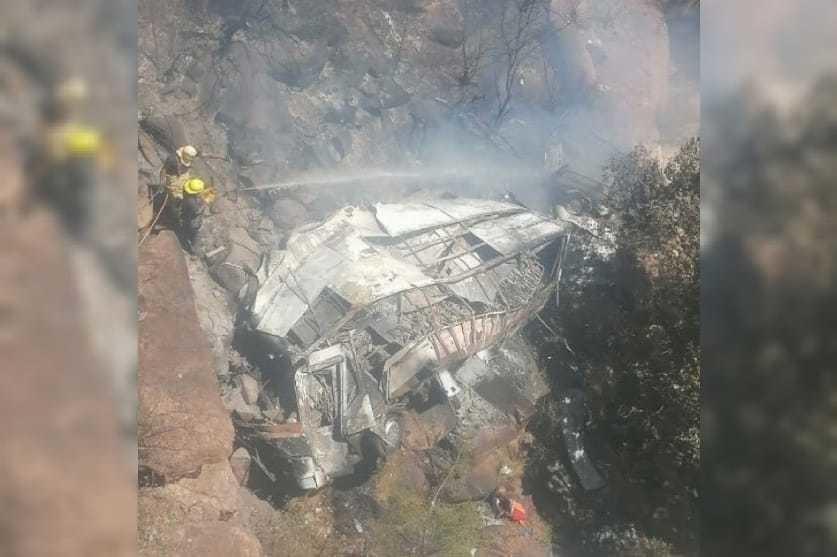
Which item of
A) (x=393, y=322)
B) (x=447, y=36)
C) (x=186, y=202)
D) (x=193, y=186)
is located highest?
(x=447, y=36)

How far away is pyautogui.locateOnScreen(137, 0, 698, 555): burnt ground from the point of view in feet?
21.6

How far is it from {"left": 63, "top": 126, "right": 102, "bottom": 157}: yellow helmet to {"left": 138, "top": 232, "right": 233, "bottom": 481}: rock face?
4.38 metres

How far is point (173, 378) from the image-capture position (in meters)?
5.86

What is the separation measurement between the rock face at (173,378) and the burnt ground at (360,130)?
11.7 inches

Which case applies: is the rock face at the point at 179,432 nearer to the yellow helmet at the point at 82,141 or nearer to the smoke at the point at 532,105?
the smoke at the point at 532,105

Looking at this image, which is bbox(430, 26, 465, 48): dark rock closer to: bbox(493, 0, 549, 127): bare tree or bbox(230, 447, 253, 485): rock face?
bbox(493, 0, 549, 127): bare tree

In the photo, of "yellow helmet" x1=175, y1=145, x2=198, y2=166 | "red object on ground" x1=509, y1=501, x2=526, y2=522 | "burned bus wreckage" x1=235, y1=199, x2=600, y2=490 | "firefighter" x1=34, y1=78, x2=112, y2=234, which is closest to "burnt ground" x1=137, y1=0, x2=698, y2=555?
"red object on ground" x1=509, y1=501, x2=526, y2=522

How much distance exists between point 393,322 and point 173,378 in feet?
7.68

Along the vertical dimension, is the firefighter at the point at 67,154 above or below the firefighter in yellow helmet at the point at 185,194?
above

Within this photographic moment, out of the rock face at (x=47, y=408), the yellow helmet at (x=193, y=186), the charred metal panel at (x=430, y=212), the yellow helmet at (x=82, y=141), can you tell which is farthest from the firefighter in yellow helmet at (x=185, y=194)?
the rock face at (x=47, y=408)

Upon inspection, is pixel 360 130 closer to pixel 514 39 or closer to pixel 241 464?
pixel 514 39

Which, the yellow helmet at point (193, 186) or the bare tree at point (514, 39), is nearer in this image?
the yellow helmet at point (193, 186)

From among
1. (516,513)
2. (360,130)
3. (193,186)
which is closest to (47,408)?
(193,186)

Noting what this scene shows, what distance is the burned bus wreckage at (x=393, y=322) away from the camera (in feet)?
20.9
